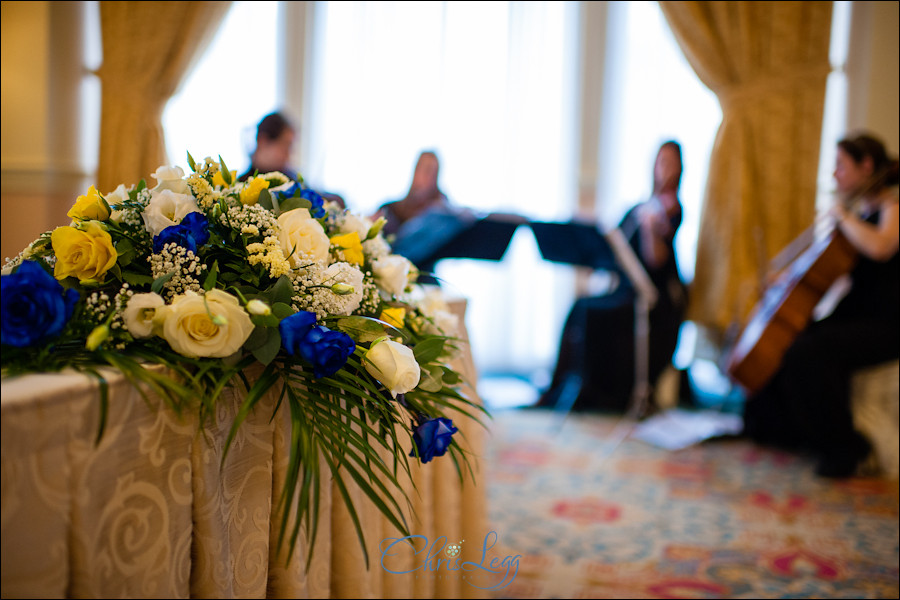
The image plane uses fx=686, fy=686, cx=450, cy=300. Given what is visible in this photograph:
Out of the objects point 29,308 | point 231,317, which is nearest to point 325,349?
point 231,317

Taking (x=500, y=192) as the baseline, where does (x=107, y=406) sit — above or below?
below

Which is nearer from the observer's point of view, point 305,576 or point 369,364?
point 369,364

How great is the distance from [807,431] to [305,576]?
2524mm

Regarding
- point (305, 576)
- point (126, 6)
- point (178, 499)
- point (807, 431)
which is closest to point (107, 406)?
point (178, 499)

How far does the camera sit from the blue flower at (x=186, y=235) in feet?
3.01

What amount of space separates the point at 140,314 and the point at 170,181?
0.29 m

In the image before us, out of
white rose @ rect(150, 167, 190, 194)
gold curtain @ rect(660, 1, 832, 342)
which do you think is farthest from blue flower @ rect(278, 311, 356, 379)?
gold curtain @ rect(660, 1, 832, 342)

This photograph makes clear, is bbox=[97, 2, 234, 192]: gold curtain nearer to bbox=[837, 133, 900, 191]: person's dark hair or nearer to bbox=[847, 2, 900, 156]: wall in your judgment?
bbox=[837, 133, 900, 191]: person's dark hair

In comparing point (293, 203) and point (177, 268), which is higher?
point (293, 203)

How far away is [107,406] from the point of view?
776mm

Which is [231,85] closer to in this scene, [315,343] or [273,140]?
[273,140]

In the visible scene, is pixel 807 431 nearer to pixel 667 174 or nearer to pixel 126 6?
pixel 667 174

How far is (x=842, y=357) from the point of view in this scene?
2816 millimetres

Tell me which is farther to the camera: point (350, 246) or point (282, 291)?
point (350, 246)
